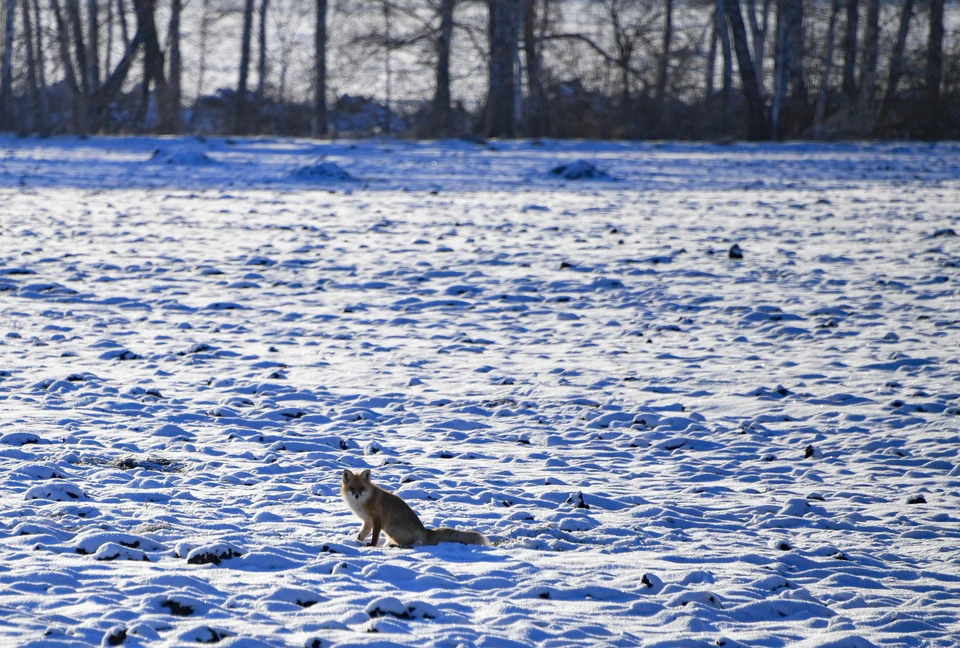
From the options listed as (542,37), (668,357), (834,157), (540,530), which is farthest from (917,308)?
(542,37)

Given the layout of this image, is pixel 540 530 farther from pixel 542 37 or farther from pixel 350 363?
pixel 542 37

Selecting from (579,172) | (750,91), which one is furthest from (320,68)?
(579,172)

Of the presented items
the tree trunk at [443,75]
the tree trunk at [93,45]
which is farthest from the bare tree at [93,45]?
the tree trunk at [443,75]

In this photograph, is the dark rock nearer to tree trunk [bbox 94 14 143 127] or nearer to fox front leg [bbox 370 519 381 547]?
fox front leg [bbox 370 519 381 547]

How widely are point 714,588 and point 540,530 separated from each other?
39.7 inches

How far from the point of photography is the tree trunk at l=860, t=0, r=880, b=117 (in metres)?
30.8

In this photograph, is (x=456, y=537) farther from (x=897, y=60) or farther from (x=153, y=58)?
(x=153, y=58)

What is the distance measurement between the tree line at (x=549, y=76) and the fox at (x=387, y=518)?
26.5m

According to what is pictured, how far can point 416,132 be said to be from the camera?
31.6 meters

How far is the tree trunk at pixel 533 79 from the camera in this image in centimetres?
3219

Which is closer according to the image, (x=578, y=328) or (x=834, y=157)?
(x=578, y=328)

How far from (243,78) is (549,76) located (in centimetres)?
1134

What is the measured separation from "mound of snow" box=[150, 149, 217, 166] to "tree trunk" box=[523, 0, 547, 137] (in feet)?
40.7

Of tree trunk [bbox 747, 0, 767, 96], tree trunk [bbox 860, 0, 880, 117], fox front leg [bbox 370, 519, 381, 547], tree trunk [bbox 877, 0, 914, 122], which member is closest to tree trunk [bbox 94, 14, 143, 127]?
tree trunk [bbox 747, 0, 767, 96]
